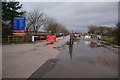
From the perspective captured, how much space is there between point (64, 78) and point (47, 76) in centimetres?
73

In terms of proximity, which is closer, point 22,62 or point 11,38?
point 22,62

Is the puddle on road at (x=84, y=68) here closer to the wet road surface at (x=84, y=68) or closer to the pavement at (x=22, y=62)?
the wet road surface at (x=84, y=68)

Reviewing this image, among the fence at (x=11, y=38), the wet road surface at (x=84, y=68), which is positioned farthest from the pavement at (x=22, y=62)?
the fence at (x=11, y=38)

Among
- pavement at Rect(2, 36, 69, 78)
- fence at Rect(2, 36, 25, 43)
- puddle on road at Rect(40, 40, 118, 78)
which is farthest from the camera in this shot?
fence at Rect(2, 36, 25, 43)

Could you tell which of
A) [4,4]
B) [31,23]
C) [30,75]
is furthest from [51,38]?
[31,23]

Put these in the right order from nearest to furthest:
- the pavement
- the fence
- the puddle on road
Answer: the puddle on road, the pavement, the fence

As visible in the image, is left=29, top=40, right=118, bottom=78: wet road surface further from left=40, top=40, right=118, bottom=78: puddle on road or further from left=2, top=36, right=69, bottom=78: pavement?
left=2, top=36, right=69, bottom=78: pavement

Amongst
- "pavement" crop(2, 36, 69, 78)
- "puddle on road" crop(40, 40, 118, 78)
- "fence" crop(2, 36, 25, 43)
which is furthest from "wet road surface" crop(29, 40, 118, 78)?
"fence" crop(2, 36, 25, 43)

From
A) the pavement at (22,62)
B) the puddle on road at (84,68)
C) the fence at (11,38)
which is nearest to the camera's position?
the puddle on road at (84,68)

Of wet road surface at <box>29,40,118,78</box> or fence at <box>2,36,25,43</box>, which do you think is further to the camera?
fence at <box>2,36,25,43</box>

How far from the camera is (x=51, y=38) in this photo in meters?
16.1

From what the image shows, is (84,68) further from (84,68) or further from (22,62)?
(22,62)

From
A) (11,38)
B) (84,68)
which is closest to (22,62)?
(84,68)

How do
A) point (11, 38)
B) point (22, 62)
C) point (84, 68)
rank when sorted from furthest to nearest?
point (11, 38) < point (22, 62) < point (84, 68)
